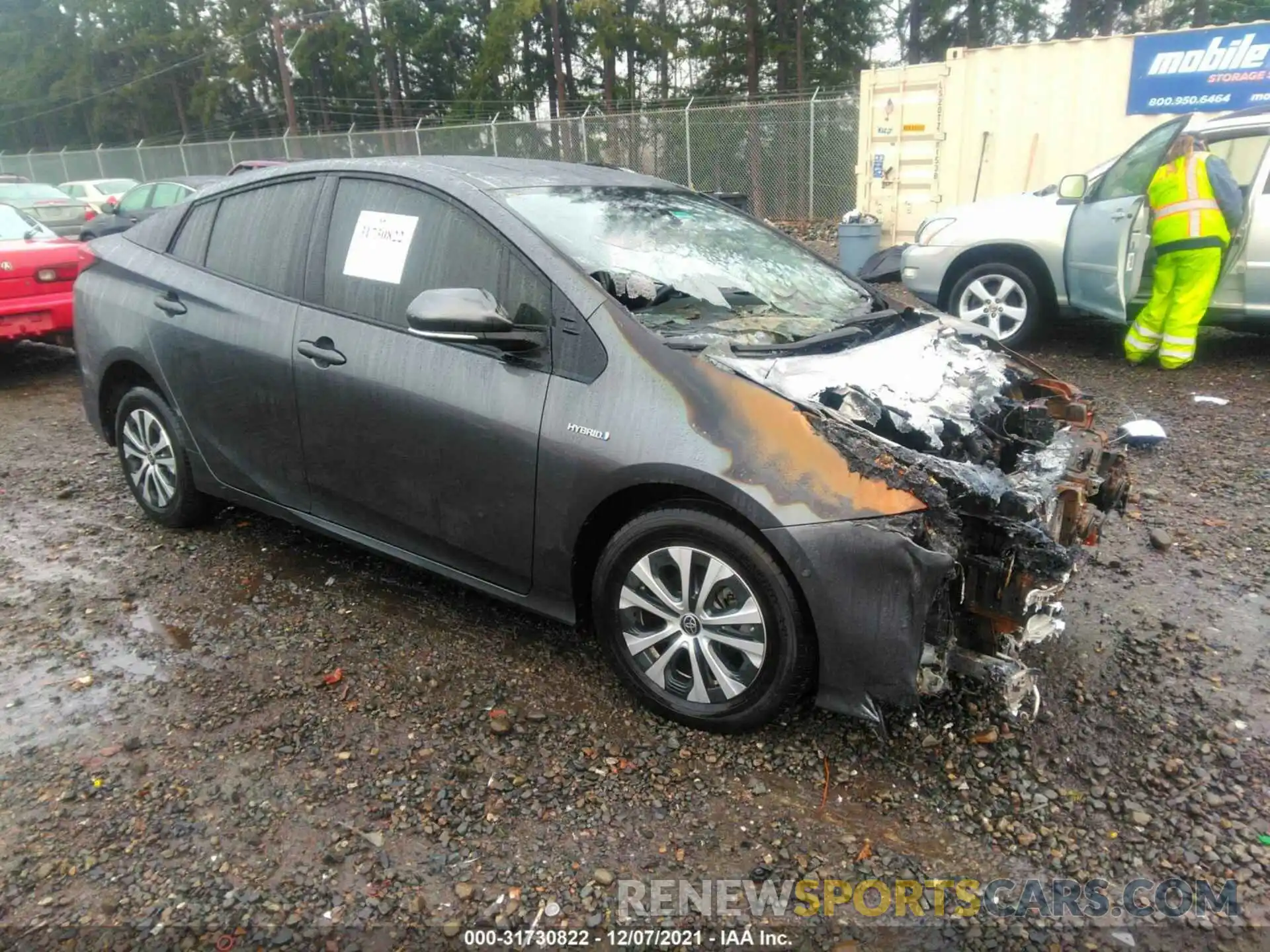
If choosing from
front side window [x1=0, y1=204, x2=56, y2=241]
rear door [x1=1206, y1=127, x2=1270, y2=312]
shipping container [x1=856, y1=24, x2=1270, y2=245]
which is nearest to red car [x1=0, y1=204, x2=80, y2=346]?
front side window [x1=0, y1=204, x2=56, y2=241]

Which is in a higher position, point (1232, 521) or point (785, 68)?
point (785, 68)

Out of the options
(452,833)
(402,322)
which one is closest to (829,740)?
(452,833)

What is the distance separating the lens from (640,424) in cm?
260

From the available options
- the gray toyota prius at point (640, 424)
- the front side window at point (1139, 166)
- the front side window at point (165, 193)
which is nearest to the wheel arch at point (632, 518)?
the gray toyota prius at point (640, 424)

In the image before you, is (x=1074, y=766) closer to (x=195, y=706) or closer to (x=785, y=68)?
(x=195, y=706)

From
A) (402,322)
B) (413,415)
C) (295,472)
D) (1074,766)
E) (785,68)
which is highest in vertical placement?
(785,68)

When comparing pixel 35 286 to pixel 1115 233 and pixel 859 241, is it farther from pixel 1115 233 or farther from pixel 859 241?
pixel 859 241

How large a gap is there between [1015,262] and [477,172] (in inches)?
209

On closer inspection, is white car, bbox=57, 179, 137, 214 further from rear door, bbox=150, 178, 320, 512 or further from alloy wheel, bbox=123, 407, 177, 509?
rear door, bbox=150, 178, 320, 512

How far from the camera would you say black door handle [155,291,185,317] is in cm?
375

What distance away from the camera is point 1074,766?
260cm

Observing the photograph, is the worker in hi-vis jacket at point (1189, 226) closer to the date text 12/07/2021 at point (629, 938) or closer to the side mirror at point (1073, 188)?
the side mirror at point (1073, 188)

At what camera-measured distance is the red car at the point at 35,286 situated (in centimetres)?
693

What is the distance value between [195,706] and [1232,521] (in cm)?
448
